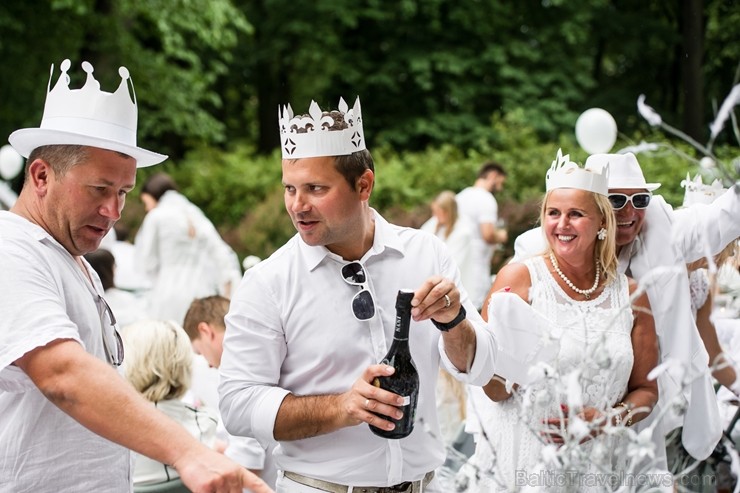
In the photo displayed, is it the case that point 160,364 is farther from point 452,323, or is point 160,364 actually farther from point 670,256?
point 670,256

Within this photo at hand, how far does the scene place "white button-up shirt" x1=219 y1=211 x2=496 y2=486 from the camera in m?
2.85

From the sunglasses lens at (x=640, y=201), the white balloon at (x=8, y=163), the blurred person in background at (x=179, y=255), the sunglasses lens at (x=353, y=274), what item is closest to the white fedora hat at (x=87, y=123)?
the sunglasses lens at (x=353, y=274)

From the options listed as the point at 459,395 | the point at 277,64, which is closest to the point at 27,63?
the point at 277,64

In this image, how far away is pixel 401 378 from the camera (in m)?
2.66

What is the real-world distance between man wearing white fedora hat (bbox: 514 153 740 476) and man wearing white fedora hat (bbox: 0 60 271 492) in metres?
1.86

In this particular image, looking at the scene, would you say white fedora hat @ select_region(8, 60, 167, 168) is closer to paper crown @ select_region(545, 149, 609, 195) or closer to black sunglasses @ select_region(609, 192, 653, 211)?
paper crown @ select_region(545, 149, 609, 195)

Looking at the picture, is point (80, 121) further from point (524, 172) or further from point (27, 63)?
point (27, 63)

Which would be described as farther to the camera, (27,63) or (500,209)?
(27,63)

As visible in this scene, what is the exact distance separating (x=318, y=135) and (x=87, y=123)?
673mm

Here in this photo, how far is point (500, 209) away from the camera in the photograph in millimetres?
12219

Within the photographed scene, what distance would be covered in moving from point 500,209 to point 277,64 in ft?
33.5

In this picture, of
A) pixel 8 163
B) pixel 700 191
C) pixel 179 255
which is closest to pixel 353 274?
pixel 700 191

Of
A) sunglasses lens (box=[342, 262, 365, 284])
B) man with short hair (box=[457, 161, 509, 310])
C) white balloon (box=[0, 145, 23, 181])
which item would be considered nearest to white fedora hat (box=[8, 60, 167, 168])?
sunglasses lens (box=[342, 262, 365, 284])

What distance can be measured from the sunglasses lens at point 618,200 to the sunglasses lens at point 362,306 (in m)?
1.36
